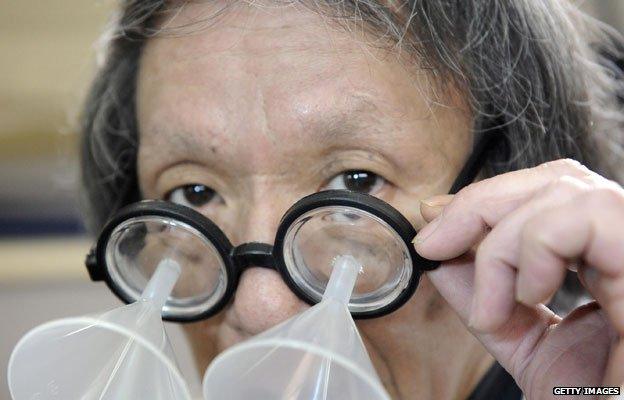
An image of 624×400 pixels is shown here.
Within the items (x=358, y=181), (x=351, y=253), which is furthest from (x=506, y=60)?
(x=351, y=253)

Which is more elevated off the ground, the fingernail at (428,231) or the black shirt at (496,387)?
the fingernail at (428,231)

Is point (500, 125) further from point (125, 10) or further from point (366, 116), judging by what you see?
point (125, 10)

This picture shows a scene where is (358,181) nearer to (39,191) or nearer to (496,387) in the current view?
(496,387)

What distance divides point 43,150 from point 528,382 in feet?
7.72

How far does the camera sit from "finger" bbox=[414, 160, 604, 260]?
864 mm

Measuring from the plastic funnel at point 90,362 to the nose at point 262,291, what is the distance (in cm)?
19

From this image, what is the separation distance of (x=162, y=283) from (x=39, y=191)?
1.87 meters

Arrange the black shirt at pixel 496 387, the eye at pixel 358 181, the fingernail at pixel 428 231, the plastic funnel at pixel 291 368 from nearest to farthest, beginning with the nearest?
1. the plastic funnel at pixel 291 368
2. the fingernail at pixel 428 231
3. the eye at pixel 358 181
4. the black shirt at pixel 496 387

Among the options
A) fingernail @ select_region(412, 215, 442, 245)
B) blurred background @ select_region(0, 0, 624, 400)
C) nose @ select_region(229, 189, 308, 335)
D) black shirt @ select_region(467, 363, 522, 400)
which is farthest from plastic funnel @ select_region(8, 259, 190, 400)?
blurred background @ select_region(0, 0, 624, 400)

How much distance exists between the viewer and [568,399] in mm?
909

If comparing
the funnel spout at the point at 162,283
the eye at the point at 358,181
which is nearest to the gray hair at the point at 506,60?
the eye at the point at 358,181

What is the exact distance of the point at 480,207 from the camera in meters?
0.89

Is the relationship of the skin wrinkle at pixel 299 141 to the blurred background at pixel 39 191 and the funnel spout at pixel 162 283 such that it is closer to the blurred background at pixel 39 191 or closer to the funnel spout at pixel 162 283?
the funnel spout at pixel 162 283

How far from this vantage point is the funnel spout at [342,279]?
943mm
